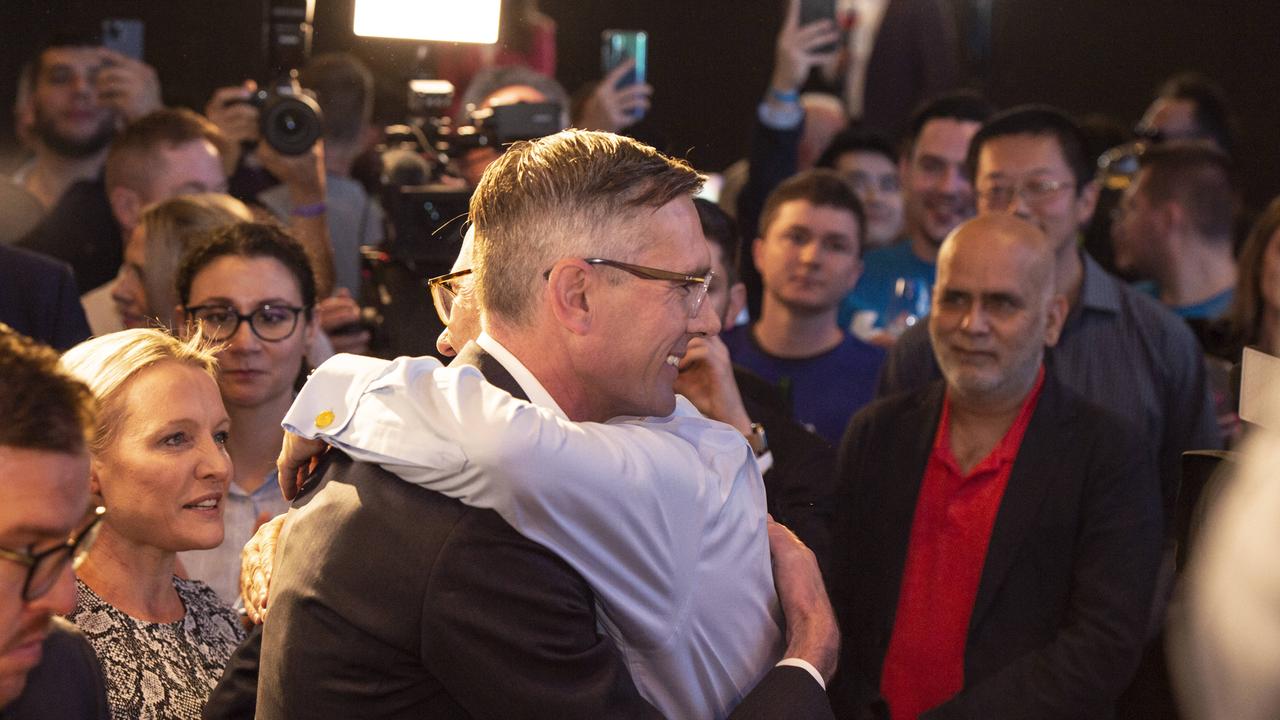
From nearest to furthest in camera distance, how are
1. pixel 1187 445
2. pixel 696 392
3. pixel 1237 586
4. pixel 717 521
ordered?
pixel 1237 586
pixel 717 521
pixel 696 392
pixel 1187 445

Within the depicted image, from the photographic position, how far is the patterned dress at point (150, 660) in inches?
73.5

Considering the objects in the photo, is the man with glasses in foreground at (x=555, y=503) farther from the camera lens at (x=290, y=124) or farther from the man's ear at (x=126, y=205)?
the man's ear at (x=126, y=205)

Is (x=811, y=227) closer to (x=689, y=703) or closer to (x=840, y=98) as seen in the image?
(x=689, y=703)

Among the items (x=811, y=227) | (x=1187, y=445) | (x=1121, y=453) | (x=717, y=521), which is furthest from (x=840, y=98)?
(x=717, y=521)

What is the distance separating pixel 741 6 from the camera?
287 inches

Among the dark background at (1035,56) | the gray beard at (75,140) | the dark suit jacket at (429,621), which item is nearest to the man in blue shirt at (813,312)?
the dark suit jacket at (429,621)

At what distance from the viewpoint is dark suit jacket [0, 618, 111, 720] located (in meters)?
1.35

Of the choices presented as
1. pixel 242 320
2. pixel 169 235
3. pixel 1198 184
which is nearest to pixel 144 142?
pixel 169 235

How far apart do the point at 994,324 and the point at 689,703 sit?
5.19 ft

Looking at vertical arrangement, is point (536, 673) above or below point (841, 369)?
above

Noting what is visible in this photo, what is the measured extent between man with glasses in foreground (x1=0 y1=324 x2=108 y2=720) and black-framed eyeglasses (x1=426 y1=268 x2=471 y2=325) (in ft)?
1.96

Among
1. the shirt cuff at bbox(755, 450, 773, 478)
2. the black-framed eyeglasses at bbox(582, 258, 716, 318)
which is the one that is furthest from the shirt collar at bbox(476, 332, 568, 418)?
the shirt cuff at bbox(755, 450, 773, 478)

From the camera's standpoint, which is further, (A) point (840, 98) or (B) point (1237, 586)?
(A) point (840, 98)

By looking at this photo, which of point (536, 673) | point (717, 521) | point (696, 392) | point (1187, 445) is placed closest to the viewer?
point (536, 673)
